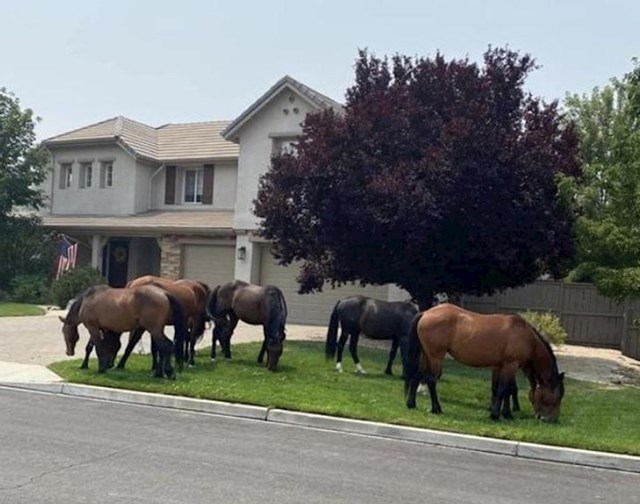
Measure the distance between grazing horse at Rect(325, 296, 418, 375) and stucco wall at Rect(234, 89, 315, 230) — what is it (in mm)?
10411

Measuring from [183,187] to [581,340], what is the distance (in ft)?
51.0

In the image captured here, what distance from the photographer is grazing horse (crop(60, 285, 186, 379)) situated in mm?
11359

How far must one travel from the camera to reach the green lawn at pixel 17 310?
20984 mm

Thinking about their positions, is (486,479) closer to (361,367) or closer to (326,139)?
(361,367)

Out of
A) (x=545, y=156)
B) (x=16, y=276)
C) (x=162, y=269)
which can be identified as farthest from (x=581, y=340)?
(x=16, y=276)

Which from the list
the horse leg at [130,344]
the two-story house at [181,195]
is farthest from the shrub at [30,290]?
the horse leg at [130,344]

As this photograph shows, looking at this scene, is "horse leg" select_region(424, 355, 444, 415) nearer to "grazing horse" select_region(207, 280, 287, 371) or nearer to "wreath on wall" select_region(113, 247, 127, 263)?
"grazing horse" select_region(207, 280, 287, 371)

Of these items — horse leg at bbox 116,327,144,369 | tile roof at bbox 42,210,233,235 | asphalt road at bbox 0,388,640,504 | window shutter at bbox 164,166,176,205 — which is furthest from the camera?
window shutter at bbox 164,166,176,205

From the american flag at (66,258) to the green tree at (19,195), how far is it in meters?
1.85

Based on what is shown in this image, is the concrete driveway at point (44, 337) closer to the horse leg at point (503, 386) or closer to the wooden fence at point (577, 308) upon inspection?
the wooden fence at point (577, 308)

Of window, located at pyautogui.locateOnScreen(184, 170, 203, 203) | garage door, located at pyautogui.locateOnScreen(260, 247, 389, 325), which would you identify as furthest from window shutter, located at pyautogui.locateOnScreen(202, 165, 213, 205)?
garage door, located at pyautogui.locateOnScreen(260, 247, 389, 325)

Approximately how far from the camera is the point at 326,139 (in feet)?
53.0

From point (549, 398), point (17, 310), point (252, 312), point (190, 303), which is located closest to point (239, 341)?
point (252, 312)

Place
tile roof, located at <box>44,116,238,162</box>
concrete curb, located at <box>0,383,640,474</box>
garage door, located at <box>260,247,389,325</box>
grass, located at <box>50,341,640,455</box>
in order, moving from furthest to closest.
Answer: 1. tile roof, located at <box>44,116,238,162</box>
2. garage door, located at <box>260,247,389,325</box>
3. grass, located at <box>50,341,640,455</box>
4. concrete curb, located at <box>0,383,640,474</box>
